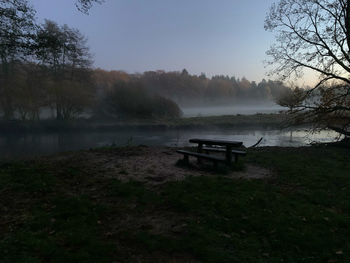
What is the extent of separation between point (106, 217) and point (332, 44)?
13.3m

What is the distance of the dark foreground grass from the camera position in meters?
3.43

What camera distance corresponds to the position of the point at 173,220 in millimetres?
4336

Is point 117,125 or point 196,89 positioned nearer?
point 117,125

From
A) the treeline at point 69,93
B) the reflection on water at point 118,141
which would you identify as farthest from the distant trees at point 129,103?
the reflection on water at point 118,141

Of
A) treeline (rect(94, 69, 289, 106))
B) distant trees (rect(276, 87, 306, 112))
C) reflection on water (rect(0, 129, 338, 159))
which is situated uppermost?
treeline (rect(94, 69, 289, 106))

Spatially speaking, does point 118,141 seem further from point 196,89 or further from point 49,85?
point 196,89

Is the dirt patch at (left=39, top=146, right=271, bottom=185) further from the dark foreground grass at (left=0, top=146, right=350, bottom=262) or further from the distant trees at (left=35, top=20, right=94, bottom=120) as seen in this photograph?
the distant trees at (left=35, top=20, right=94, bottom=120)

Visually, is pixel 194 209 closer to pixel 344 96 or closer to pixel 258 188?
pixel 258 188

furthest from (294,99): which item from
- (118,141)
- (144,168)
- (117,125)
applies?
(117,125)

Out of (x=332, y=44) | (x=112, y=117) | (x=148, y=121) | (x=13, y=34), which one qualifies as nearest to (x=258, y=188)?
(x=13, y=34)

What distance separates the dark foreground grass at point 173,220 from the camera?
3.43 meters

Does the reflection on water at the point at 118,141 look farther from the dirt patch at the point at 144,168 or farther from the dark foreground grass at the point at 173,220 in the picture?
the dark foreground grass at the point at 173,220

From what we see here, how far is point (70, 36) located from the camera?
30.3 metres

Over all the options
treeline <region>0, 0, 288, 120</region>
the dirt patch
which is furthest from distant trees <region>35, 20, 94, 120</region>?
the dirt patch
